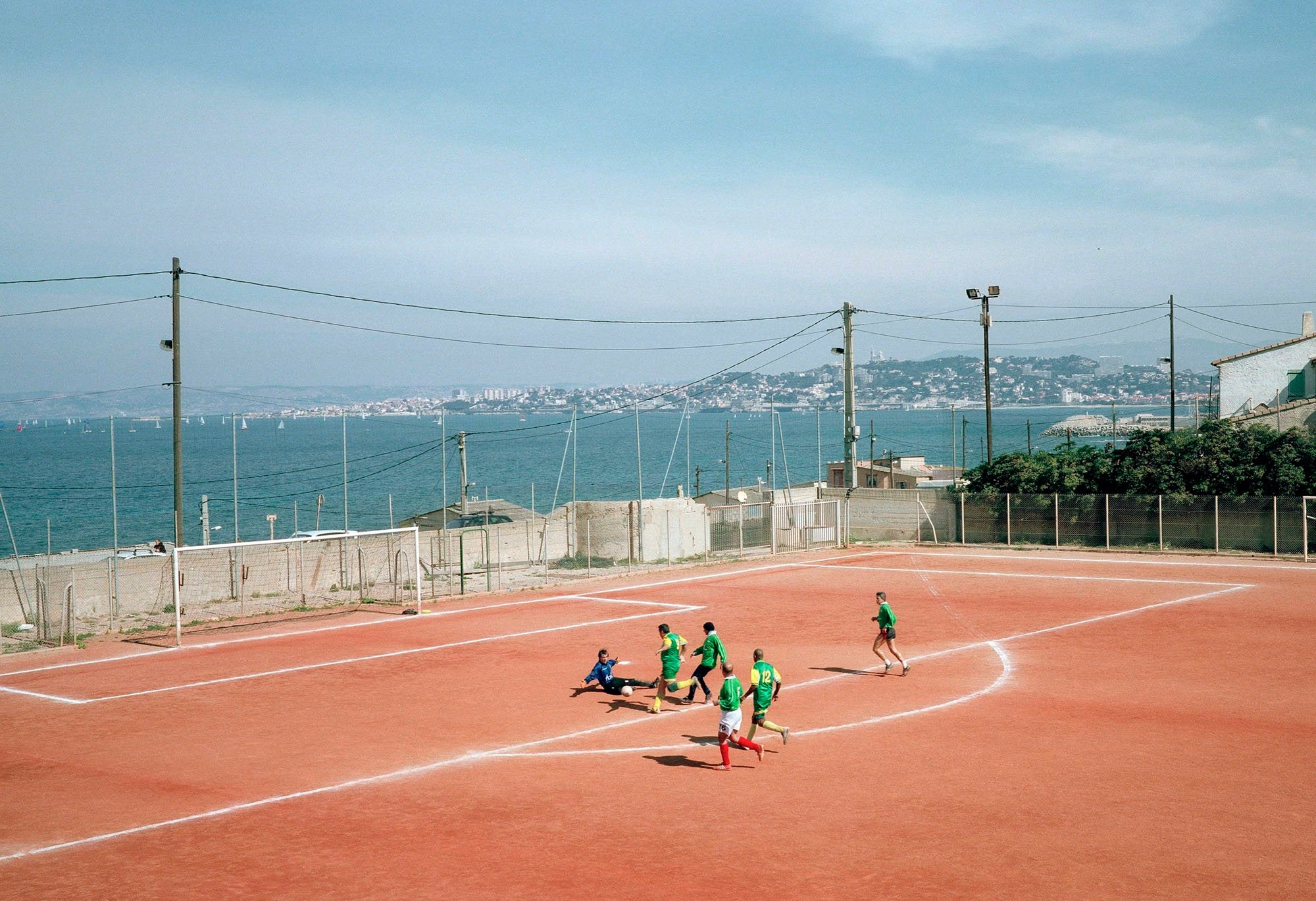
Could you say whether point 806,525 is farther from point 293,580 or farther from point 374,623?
point 374,623

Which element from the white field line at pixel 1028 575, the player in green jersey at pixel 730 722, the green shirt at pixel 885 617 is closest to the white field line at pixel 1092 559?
the white field line at pixel 1028 575

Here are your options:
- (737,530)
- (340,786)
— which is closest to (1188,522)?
(737,530)

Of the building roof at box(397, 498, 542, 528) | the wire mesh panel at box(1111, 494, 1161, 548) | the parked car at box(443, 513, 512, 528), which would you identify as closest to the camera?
the wire mesh panel at box(1111, 494, 1161, 548)

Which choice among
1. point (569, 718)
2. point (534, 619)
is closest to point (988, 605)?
point (534, 619)

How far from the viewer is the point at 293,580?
38938mm

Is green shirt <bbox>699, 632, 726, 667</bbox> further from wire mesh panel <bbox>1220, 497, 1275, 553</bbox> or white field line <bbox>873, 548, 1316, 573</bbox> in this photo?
wire mesh panel <bbox>1220, 497, 1275, 553</bbox>

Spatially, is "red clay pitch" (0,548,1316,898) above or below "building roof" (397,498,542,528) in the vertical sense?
below

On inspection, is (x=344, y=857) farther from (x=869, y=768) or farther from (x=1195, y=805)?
(x=1195, y=805)

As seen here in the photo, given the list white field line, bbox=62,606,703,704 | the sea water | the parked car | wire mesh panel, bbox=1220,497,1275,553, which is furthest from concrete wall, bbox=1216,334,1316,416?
white field line, bbox=62,606,703,704

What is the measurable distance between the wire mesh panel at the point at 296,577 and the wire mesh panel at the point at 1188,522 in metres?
30.7

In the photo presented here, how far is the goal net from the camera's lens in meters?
32.6

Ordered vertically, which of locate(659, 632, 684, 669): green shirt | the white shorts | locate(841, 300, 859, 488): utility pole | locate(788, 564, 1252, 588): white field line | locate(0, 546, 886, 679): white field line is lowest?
locate(0, 546, 886, 679): white field line

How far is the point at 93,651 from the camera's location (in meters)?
26.0

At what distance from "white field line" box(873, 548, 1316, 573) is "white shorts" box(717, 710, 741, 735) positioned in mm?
30238
